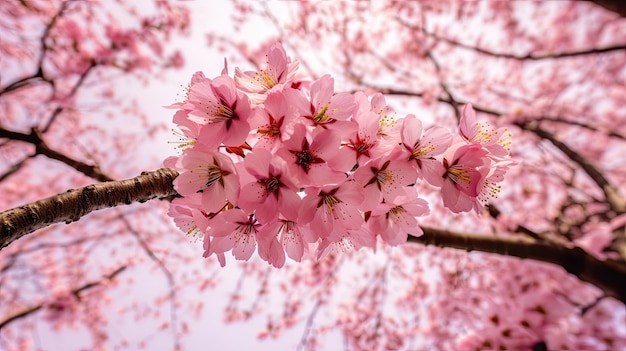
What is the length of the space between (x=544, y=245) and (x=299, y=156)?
2.54 m

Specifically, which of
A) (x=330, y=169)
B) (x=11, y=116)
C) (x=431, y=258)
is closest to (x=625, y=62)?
(x=431, y=258)

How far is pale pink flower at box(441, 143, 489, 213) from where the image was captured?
1230 millimetres

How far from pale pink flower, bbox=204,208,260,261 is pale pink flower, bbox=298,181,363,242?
0.21 metres

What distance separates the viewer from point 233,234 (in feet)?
4.13

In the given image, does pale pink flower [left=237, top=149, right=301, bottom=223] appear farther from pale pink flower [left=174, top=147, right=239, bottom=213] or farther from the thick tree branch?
the thick tree branch

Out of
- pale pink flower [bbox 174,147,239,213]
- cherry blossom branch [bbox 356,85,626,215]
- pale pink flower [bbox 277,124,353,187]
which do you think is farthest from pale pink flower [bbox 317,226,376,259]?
cherry blossom branch [bbox 356,85,626,215]

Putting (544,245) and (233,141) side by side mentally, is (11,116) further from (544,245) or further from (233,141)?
(544,245)

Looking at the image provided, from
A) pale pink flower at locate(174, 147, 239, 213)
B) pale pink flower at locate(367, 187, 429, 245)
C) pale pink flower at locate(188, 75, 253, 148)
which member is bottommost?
pale pink flower at locate(367, 187, 429, 245)

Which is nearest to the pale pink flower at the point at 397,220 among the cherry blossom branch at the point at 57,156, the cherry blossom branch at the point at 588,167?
the cherry blossom branch at the point at 57,156

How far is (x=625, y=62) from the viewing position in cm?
863

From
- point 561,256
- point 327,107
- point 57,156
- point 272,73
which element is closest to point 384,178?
point 327,107

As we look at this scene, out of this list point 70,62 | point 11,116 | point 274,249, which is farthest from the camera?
point 11,116

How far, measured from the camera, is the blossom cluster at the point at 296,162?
1.15 m

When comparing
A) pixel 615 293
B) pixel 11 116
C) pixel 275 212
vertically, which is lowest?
pixel 615 293
